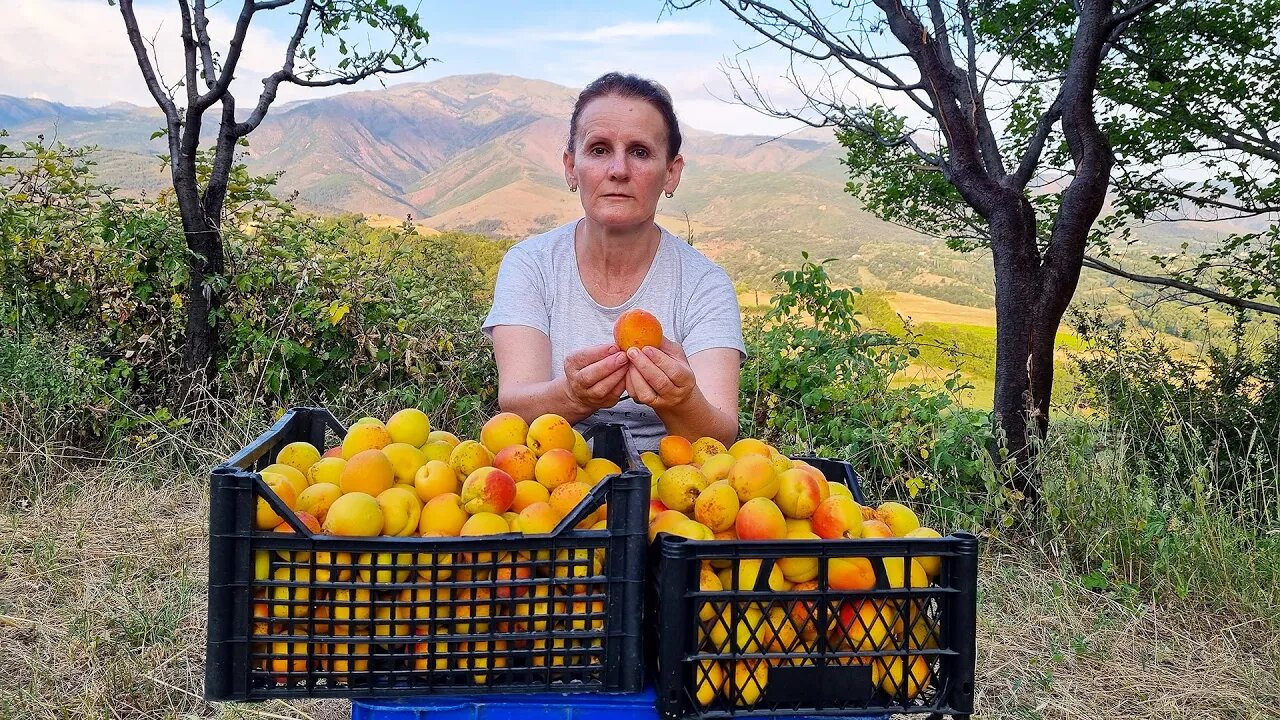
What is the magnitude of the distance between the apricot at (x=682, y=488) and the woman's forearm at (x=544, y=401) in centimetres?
45

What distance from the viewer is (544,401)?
196 cm

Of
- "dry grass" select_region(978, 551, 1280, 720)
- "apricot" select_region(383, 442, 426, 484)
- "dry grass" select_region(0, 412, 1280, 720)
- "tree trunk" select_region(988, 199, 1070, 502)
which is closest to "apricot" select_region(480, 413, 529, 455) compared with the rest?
"apricot" select_region(383, 442, 426, 484)

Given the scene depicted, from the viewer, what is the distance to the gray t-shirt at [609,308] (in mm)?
2311

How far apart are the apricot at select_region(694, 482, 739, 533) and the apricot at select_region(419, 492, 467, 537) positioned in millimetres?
349

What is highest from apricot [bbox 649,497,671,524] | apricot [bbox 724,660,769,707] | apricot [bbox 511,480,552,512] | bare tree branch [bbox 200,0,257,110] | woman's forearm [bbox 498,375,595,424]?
bare tree branch [bbox 200,0,257,110]

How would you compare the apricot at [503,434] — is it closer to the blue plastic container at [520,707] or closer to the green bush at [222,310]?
the blue plastic container at [520,707]

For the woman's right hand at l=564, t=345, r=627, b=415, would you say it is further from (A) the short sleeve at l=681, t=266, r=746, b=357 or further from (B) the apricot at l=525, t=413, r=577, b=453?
(A) the short sleeve at l=681, t=266, r=746, b=357

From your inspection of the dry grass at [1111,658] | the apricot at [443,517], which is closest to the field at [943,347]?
the dry grass at [1111,658]

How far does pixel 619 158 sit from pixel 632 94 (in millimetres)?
182

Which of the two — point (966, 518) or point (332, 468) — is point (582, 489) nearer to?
point (332, 468)

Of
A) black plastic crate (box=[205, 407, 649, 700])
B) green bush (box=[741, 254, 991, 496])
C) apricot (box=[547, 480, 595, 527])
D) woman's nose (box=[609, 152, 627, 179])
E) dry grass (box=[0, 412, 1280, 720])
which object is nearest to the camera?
black plastic crate (box=[205, 407, 649, 700])

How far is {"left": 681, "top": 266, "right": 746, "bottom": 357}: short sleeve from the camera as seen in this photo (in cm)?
228

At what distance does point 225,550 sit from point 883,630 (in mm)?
905

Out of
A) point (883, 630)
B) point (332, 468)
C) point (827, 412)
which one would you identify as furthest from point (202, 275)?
point (883, 630)
